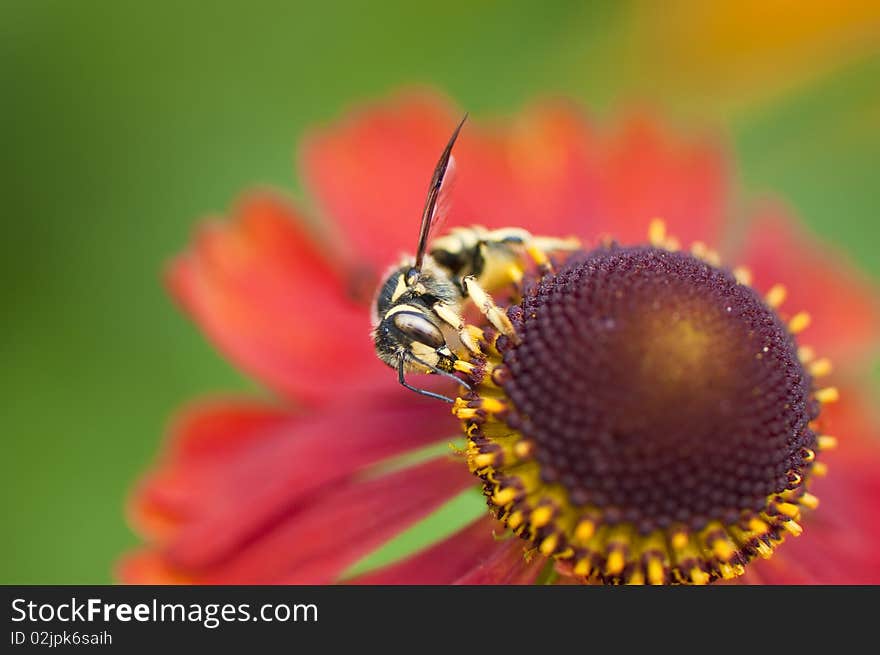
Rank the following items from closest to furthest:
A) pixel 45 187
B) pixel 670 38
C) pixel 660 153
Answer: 1. pixel 660 153
2. pixel 45 187
3. pixel 670 38

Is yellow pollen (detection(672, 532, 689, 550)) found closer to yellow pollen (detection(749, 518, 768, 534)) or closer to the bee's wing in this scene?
yellow pollen (detection(749, 518, 768, 534))

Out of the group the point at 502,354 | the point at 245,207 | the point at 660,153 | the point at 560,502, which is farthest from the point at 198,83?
the point at 560,502

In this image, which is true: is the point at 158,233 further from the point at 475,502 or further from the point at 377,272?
the point at 475,502

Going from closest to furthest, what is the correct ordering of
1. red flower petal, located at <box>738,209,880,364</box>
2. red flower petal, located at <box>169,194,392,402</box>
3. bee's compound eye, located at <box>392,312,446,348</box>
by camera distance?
bee's compound eye, located at <box>392,312,446,348</box>
red flower petal, located at <box>169,194,392,402</box>
red flower petal, located at <box>738,209,880,364</box>

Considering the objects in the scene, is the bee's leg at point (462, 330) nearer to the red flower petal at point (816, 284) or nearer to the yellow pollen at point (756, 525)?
the yellow pollen at point (756, 525)

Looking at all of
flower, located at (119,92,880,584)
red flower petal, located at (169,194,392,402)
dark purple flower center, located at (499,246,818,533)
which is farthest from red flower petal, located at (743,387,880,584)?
red flower petal, located at (169,194,392,402)

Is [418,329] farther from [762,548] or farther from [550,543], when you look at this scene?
[762,548]

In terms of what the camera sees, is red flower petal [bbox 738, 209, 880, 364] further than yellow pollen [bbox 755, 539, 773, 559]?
Yes

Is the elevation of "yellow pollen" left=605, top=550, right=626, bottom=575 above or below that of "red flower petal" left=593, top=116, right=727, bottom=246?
below
